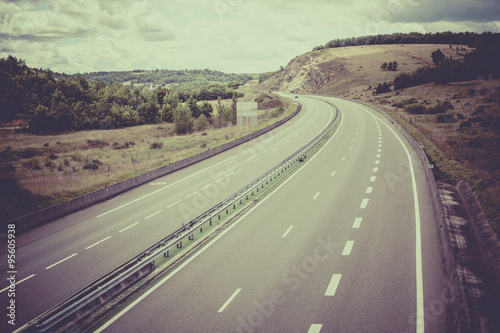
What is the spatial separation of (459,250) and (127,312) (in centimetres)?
1260

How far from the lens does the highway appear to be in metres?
9.16

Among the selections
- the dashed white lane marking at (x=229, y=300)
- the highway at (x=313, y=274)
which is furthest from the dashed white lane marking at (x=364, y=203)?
the dashed white lane marking at (x=229, y=300)

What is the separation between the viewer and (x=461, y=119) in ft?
162

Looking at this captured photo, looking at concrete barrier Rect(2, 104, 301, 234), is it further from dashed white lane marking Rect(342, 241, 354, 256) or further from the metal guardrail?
dashed white lane marking Rect(342, 241, 354, 256)

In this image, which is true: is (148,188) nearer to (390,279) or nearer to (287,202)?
(287,202)

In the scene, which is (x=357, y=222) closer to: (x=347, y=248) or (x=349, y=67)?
(x=347, y=248)

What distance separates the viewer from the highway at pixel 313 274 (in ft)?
30.1

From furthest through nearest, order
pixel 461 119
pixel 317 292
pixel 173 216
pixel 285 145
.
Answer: pixel 461 119, pixel 285 145, pixel 173 216, pixel 317 292

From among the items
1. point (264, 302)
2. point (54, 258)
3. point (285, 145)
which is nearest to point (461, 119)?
point (285, 145)

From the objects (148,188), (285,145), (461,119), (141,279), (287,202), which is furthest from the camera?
(461,119)

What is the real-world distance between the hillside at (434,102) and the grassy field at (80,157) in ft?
83.4

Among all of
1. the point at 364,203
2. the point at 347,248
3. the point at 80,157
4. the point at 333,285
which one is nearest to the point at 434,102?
the point at 364,203

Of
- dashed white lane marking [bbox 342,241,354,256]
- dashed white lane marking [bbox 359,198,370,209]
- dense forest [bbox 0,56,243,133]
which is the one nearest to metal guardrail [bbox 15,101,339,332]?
dashed white lane marking [bbox 342,241,354,256]

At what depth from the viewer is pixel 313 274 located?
11734mm
